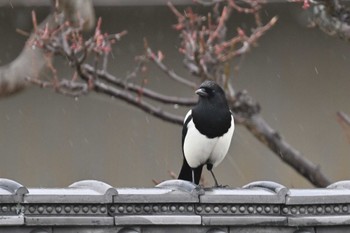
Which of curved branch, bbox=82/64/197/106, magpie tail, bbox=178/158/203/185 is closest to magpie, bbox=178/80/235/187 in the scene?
magpie tail, bbox=178/158/203/185

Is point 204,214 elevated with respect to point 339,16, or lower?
lower

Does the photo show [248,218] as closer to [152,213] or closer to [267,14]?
[152,213]

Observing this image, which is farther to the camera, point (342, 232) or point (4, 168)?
point (4, 168)

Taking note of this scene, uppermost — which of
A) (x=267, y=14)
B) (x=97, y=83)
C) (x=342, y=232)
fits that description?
(x=267, y=14)

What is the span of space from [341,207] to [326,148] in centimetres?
626

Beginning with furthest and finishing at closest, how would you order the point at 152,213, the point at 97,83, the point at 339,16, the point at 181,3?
the point at 181,3, the point at 97,83, the point at 339,16, the point at 152,213

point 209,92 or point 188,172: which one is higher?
point 209,92

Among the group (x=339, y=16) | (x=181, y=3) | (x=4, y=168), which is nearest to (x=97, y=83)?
(x=339, y=16)

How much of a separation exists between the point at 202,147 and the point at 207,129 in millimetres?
165

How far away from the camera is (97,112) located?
10188 mm

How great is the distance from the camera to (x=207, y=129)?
224 inches

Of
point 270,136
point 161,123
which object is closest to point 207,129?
point 270,136

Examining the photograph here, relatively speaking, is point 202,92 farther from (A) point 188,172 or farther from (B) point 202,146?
(A) point 188,172

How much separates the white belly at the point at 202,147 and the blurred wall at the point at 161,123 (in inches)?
163
